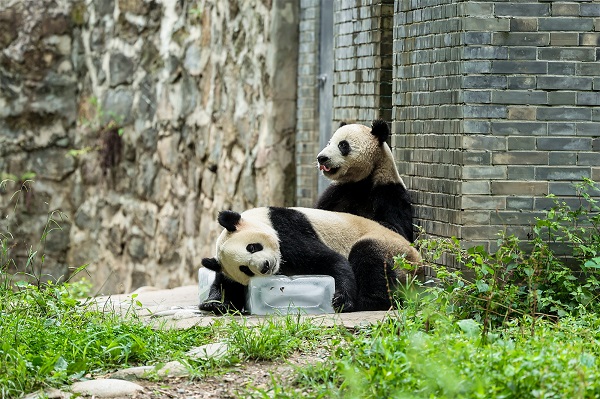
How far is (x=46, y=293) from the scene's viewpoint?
6.52 meters

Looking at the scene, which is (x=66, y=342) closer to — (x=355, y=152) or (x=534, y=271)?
(x=534, y=271)

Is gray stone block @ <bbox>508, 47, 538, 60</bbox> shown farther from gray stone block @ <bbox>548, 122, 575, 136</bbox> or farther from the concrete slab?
the concrete slab

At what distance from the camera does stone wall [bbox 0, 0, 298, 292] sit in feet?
32.9

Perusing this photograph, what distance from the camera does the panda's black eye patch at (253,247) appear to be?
21.3 ft

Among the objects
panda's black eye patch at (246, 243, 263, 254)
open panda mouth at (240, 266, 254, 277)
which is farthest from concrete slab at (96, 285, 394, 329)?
panda's black eye patch at (246, 243, 263, 254)

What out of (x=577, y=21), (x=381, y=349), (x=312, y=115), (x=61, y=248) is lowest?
(x=61, y=248)

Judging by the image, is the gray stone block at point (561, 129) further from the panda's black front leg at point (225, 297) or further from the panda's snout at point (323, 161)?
the panda's black front leg at point (225, 297)

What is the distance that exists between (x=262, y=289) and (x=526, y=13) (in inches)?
91.0

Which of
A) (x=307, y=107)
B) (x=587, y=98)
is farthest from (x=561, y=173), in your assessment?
(x=307, y=107)

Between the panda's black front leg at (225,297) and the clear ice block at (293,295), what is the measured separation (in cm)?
12

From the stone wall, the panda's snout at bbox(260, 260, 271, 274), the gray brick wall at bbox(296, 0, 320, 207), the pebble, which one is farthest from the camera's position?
the stone wall

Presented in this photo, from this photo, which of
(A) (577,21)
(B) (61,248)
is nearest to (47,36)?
(B) (61,248)

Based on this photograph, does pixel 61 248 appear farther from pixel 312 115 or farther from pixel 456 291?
pixel 456 291

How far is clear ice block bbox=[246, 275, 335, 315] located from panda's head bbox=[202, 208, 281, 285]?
0.33 feet
